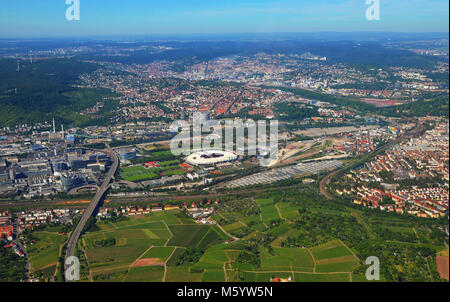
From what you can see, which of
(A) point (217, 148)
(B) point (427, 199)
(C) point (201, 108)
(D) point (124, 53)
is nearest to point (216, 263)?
(B) point (427, 199)

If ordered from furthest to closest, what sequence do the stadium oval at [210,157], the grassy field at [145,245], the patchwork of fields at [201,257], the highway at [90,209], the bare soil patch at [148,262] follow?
the stadium oval at [210,157] → the highway at [90,209] → the bare soil patch at [148,262] → the grassy field at [145,245] → the patchwork of fields at [201,257]

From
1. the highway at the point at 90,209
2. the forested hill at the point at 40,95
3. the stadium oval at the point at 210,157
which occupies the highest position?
the forested hill at the point at 40,95

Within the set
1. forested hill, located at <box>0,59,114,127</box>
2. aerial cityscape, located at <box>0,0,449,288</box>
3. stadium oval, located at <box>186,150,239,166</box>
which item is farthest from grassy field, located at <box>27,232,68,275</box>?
forested hill, located at <box>0,59,114,127</box>

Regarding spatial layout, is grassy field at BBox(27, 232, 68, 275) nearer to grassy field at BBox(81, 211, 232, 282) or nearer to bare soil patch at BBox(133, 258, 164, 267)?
grassy field at BBox(81, 211, 232, 282)

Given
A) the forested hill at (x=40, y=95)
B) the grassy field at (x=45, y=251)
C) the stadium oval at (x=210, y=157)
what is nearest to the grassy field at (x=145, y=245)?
the grassy field at (x=45, y=251)

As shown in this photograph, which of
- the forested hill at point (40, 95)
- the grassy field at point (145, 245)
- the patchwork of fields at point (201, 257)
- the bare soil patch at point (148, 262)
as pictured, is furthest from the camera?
the forested hill at point (40, 95)

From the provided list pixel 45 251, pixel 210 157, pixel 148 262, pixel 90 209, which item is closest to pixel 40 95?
pixel 210 157

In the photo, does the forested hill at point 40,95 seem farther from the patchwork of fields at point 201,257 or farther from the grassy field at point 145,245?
the patchwork of fields at point 201,257

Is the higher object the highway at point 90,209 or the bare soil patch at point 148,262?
the highway at point 90,209

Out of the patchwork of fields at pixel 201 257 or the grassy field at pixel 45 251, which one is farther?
the grassy field at pixel 45 251
